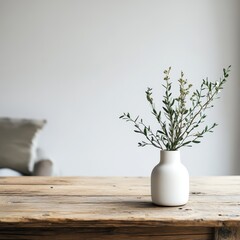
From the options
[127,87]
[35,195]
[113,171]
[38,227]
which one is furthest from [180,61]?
[38,227]

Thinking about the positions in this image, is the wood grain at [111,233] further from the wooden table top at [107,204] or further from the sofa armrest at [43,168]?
the sofa armrest at [43,168]

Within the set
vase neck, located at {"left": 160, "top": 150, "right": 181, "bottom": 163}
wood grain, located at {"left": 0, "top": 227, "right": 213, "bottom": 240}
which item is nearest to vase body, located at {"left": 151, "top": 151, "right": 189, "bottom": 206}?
vase neck, located at {"left": 160, "top": 150, "right": 181, "bottom": 163}

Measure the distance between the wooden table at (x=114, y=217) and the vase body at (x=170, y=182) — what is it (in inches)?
1.1

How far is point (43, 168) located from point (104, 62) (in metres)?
0.98

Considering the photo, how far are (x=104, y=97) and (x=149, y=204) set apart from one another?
78.9 inches

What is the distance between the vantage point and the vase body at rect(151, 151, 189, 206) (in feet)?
4.23

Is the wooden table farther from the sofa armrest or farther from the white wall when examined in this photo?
the white wall

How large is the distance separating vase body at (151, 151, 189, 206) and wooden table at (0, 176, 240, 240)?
0.09ft

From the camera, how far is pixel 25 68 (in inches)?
130

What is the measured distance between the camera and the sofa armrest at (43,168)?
111 inches

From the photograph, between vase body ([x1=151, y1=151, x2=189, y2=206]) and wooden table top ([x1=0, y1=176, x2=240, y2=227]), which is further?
vase body ([x1=151, y1=151, x2=189, y2=206])

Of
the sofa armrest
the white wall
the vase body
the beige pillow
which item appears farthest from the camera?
the white wall

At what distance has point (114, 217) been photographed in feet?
3.88

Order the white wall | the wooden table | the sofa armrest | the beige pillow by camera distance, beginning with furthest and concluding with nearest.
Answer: the white wall
the beige pillow
the sofa armrest
the wooden table
